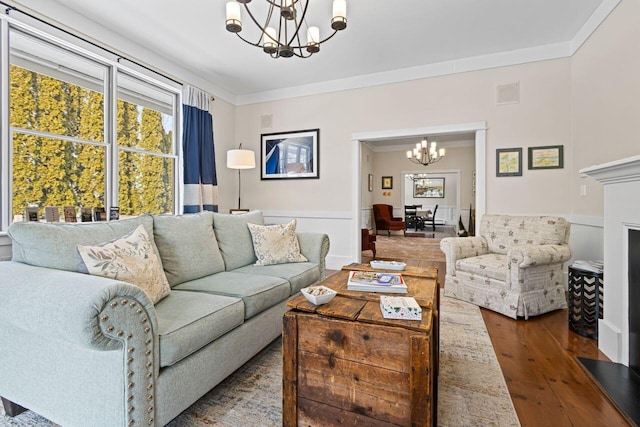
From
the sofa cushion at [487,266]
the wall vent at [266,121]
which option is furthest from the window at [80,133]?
the sofa cushion at [487,266]

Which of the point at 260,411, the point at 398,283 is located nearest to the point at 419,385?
the point at 398,283

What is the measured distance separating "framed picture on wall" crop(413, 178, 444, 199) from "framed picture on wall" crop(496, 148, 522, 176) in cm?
864

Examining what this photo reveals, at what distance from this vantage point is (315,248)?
2.91 metres

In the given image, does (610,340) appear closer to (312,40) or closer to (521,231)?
(521,231)

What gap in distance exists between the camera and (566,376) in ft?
5.89

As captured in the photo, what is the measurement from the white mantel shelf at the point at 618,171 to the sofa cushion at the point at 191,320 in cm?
228

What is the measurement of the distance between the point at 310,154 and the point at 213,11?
2274 millimetres

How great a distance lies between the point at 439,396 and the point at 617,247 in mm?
1533

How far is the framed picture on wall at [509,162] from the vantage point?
12.1 feet

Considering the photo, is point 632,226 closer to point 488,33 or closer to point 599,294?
point 599,294

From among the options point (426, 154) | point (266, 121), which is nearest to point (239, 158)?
point (266, 121)

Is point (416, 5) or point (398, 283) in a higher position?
point (416, 5)

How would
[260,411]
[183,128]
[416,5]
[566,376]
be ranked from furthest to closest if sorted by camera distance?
1. [183,128]
2. [416,5]
3. [566,376]
4. [260,411]

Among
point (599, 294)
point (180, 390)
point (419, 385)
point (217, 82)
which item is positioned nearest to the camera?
point (419, 385)
